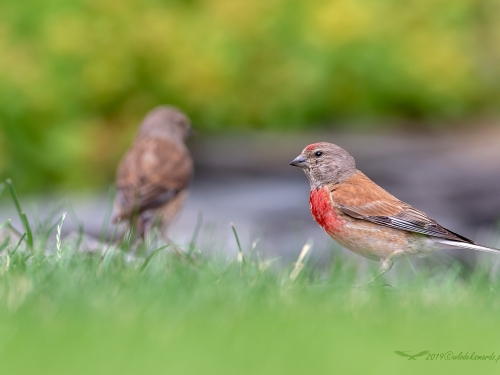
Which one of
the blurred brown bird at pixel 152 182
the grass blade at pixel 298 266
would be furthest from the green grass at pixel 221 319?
the blurred brown bird at pixel 152 182

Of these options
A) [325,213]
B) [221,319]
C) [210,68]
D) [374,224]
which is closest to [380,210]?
[374,224]

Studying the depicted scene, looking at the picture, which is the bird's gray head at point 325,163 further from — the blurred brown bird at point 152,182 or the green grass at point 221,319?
the blurred brown bird at point 152,182

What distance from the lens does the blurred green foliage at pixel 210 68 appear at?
969 centimetres

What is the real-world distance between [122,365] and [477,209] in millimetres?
7172

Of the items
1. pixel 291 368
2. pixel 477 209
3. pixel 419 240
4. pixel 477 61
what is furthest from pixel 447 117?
pixel 291 368

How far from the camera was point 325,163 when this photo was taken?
5281 millimetres

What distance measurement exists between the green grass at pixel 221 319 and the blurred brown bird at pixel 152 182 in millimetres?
2369

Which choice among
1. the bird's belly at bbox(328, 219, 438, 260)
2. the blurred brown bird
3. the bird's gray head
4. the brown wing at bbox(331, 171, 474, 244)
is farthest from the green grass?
the blurred brown bird

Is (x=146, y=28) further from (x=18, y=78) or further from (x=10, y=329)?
(x=10, y=329)

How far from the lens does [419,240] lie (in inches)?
199

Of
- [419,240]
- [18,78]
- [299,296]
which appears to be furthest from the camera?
[18,78]

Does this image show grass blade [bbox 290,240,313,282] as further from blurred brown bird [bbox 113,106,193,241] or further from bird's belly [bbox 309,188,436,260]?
blurred brown bird [bbox 113,106,193,241]

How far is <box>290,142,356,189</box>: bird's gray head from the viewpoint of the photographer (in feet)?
17.3

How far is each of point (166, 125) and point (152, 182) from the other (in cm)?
Result: 106
